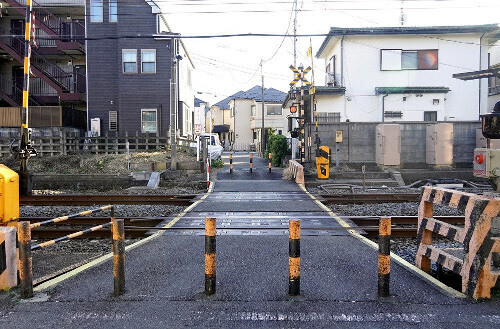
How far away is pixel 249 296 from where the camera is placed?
4.89 metres

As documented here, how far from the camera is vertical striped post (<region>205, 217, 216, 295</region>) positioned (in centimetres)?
488

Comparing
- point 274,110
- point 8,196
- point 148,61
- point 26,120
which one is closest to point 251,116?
point 274,110

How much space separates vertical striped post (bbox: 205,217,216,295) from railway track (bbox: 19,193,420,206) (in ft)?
26.5

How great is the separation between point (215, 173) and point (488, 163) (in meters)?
12.9

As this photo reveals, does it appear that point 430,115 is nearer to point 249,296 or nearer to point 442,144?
point 442,144

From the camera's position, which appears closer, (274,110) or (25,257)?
(25,257)

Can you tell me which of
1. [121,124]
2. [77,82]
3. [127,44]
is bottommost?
[121,124]

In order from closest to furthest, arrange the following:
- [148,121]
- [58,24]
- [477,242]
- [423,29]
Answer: [477,242], [423,29], [148,121], [58,24]

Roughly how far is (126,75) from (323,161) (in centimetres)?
1418

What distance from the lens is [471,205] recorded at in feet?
15.6

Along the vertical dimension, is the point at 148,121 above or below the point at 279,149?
above

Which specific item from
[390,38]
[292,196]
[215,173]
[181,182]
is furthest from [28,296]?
[390,38]

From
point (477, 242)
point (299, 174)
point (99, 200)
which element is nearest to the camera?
point (477, 242)

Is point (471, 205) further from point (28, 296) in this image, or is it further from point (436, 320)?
point (28, 296)
